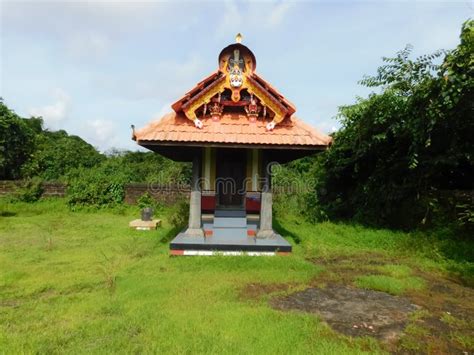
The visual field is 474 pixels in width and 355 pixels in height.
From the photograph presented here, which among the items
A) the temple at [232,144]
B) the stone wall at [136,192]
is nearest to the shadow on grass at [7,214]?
the stone wall at [136,192]

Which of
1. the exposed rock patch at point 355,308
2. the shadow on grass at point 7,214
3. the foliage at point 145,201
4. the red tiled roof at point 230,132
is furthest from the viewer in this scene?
the foliage at point 145,201

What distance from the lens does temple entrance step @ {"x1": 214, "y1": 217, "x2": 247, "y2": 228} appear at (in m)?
7.58

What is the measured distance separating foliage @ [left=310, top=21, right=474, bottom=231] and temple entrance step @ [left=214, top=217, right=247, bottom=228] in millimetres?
4339

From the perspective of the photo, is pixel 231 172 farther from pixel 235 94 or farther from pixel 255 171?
pixel 235 94

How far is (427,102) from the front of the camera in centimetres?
796

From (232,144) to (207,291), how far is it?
2996 millimetres

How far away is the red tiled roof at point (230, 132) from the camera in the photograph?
6.76 m

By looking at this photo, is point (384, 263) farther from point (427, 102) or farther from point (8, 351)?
point (8, 351)

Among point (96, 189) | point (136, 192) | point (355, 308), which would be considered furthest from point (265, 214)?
point (96, 189)

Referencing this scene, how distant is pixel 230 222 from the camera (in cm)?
762

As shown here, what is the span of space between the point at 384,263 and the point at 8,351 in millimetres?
6489

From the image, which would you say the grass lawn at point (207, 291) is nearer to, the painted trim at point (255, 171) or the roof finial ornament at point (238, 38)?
the painted trim at point (255, 171)

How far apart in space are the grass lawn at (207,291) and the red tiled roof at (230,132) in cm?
237

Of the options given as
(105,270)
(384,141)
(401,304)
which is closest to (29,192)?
(105,270)
